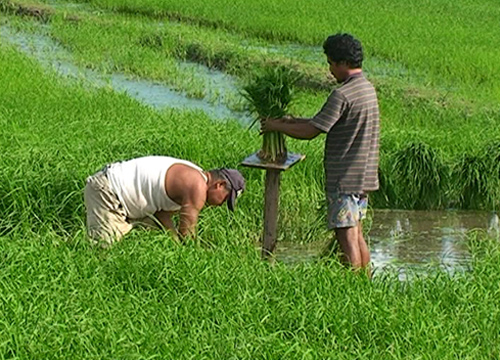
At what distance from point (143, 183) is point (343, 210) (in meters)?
1.12

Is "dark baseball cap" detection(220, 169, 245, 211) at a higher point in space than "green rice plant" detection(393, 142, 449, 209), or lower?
higher

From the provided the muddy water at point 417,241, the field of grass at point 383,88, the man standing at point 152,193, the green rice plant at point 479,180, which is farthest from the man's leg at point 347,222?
the green rice plant at point 479,180

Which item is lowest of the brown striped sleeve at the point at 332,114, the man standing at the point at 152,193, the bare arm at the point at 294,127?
the man standing at the point at 152,193

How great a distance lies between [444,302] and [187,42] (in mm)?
9802

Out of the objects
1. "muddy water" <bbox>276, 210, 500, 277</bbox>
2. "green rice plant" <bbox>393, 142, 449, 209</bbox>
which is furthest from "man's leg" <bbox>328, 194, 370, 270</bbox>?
"green rice plant" <bbox>393, 142, 449, 209</bbox>

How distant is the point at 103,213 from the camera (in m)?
5.11

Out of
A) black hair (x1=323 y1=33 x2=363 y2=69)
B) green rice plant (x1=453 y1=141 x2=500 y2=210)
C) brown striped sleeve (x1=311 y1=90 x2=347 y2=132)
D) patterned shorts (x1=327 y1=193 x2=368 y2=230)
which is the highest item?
black hair (x1=323 y1=33 x2=363 y2=69)

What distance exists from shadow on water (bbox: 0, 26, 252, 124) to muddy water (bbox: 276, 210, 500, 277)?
2.85 m

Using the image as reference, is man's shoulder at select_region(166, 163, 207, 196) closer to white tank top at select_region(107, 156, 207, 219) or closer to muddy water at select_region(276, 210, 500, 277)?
white tank top at select_region(107, 156, 207, 219)

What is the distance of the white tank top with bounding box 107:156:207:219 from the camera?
197 inches

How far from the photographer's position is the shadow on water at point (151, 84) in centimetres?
1082

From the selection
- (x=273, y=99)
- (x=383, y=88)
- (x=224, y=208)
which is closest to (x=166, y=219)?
(x=273, y=99)

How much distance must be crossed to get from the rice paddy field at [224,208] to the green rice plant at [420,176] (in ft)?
0.04

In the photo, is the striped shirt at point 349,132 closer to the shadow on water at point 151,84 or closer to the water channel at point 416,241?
the water channel at point 416,241
